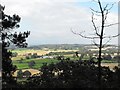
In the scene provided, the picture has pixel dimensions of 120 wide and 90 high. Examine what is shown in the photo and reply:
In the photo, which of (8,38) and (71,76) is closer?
Result: (71,76)

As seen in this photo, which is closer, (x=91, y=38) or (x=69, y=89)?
(x=91, y=38)

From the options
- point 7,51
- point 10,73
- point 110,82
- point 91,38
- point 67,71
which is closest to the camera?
point 91,38

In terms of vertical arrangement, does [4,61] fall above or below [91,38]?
below

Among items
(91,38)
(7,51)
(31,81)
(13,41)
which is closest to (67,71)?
(31,81)

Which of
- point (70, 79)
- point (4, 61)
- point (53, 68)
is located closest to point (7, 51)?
point (4, 61)

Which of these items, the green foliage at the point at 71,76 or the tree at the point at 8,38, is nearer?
the green foliage at the point at 71,76

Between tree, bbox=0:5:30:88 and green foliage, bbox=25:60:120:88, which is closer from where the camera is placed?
green foliage, bbox=25:60:120:88

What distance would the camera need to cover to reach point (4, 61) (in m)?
16.0

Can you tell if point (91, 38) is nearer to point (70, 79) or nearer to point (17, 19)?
point (70, 79)

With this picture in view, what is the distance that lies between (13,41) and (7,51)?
4.61ft

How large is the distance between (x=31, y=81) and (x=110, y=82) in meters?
2.84

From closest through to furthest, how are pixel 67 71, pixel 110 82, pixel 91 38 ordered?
1. pixel 91 38
2. pixel 110 82
3. pixel 67 71

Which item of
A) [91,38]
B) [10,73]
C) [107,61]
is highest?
[91,38]

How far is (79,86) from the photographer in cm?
976
